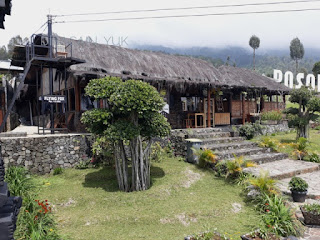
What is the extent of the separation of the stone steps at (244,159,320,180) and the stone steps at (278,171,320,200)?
7.7 inches

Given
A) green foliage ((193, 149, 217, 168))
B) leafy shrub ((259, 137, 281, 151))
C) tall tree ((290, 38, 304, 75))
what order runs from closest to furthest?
green foliage ((193, 149, 217, 168)) → leafy shrub ((259, 137, 281, 151)) → tall tree ((290, 38, 304, 75))

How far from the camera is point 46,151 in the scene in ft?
33.0

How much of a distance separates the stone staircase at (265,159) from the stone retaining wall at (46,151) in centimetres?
520

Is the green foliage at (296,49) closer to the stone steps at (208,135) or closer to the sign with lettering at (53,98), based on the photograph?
the stone steps at (208,135)

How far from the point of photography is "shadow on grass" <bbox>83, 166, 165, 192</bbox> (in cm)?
864

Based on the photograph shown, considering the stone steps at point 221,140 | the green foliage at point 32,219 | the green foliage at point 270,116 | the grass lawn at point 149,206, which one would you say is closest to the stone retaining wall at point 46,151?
the grass lawn at point 149,206

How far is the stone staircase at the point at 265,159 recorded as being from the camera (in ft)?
29.0

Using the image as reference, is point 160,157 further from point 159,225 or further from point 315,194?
point 315,194

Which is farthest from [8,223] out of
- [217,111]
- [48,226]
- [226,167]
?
[217,111]

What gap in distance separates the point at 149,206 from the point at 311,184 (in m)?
5.62

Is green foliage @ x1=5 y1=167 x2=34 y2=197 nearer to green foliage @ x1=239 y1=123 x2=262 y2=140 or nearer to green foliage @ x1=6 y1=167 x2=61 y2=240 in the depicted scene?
green foliage @ x1=6 y1=167 x2=61 y2=240

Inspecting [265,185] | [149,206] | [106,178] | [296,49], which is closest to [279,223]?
[265,185]

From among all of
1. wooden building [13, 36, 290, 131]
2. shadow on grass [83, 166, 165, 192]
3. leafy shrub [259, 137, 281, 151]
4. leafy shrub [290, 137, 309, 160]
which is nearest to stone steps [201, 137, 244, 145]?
leafy shrub [259, 137, 281, 151]

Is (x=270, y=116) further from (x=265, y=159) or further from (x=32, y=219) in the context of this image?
(x=32, y=219)
